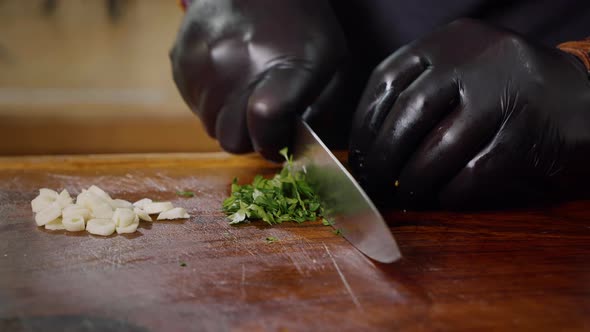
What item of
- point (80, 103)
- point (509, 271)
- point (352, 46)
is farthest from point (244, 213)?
point (80, 103)

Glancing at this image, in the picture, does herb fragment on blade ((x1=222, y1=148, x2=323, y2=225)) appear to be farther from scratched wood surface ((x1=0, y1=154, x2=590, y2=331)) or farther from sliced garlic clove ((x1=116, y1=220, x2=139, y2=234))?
sliced garlic clove ((x1=116, y1=220, x2=139, y2=234))

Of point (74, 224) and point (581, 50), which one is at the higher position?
point (581, 50)

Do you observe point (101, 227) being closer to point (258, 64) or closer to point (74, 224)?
point (74, 224)

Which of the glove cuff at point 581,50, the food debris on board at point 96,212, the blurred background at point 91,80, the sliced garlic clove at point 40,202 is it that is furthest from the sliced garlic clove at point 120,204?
the blurred background at point 91,80

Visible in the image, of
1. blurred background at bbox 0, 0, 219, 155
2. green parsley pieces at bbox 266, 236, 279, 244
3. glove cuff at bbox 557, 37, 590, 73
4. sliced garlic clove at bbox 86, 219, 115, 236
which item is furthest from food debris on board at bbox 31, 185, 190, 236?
blurred background at bbox 0, 0, 219, 155

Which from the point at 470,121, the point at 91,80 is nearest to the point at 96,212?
the point at 470,121

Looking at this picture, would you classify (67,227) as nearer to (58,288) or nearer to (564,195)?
(58,288)
